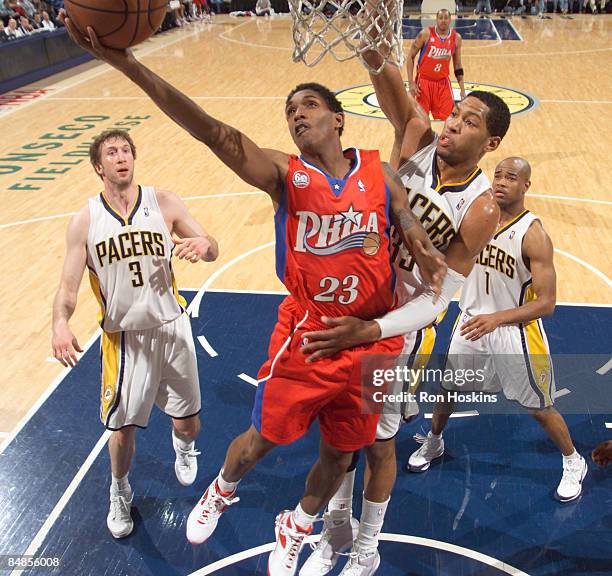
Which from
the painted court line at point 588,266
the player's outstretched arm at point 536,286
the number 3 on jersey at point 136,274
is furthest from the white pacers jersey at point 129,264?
the painted court line at point 588,266

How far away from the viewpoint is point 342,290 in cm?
303

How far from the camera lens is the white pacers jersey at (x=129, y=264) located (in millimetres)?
3596

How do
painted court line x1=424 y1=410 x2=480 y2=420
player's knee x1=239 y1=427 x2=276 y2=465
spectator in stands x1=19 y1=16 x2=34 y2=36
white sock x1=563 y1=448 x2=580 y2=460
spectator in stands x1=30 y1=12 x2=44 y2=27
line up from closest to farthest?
player's knee x1=239 y1=427 x2=276 y2=465 < white sock x1=563 y1=448 x2=580 y2=460 < painted court line x1=424 y1=410 x2=480 y2=420 < spectator in stands x1=19 y1=16 x2=34 y2=36 < spectator in stands x1=30 y1=12 x2=44 y2=27

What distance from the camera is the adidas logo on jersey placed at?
293 centimetres

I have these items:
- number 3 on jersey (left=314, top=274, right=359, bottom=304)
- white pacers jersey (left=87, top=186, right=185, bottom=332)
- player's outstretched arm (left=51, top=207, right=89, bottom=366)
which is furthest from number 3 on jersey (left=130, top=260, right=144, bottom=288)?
number 3 on jersey (left=314, top=274, right=359, bottom=304)

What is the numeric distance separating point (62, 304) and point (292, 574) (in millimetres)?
1716

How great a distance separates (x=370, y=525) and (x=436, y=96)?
25.2ft

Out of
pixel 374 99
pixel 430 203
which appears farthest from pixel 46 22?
pixel 430 203

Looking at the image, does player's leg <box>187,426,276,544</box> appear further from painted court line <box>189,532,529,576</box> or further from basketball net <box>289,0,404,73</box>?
basketball net <box>289,0,404,73</box>

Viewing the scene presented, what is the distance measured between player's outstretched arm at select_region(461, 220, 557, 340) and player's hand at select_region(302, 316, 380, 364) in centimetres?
84

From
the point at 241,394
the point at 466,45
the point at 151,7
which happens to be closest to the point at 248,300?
the point at 241,394

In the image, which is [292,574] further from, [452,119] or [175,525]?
[452,119]

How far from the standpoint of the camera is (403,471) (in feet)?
14.2

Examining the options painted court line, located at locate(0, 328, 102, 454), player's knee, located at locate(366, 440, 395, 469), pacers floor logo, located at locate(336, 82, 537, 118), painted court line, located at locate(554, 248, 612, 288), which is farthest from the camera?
pacers floor logo, located at locate(336, 82, 537, 118)
